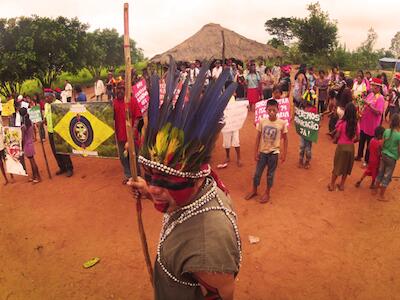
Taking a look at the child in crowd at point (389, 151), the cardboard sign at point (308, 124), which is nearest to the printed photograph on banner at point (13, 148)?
the cardboard sign at point (308, 124)

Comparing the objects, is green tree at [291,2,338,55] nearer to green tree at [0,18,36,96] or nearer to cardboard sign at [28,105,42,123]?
green tree at [0,18,36,96]

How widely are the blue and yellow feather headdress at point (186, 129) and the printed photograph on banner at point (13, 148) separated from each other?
246 inches

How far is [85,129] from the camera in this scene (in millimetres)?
6281

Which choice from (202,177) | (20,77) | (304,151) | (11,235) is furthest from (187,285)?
(20,77)

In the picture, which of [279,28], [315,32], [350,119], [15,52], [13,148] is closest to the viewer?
[350,119]

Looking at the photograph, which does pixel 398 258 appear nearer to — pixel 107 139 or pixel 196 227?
pixel 196 227

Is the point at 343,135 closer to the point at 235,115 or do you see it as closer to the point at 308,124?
the point at 308,124

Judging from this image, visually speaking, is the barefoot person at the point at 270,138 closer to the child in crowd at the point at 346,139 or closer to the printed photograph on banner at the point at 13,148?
the child in crowd at the point at 346,139

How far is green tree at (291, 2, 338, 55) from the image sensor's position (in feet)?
80.2

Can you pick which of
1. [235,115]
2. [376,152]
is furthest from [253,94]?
[376,152]

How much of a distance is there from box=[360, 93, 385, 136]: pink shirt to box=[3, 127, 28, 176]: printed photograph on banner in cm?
754

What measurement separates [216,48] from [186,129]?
15.8m

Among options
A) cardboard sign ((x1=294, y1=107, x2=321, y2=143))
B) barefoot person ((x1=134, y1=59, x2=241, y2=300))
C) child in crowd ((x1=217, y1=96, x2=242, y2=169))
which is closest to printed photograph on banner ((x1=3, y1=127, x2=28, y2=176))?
child in crowd ((x1=217, y1=96, x2=242, y2=169))

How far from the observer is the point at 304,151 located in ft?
23.4
